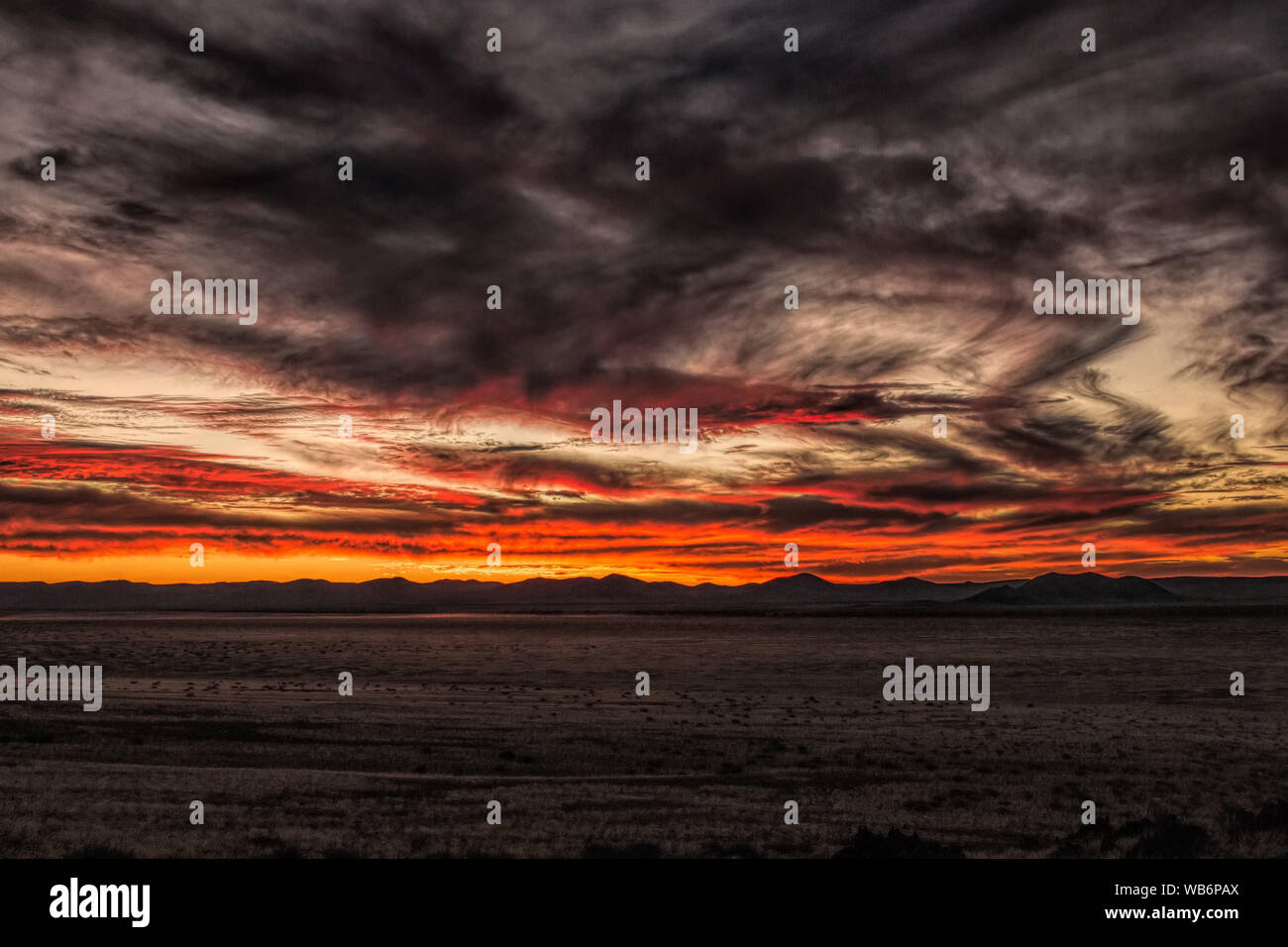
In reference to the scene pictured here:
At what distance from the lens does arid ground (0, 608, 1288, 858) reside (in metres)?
15.9

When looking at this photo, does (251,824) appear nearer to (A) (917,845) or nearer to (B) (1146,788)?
(A) (917,845)

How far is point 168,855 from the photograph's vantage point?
14.2 m

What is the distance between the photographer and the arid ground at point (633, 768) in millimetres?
15922

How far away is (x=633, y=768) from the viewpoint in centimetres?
2298

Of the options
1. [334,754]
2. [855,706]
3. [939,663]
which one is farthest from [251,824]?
[939,663]

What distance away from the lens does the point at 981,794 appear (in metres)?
20.2

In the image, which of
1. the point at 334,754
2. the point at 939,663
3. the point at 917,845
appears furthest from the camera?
the point at 939,663
